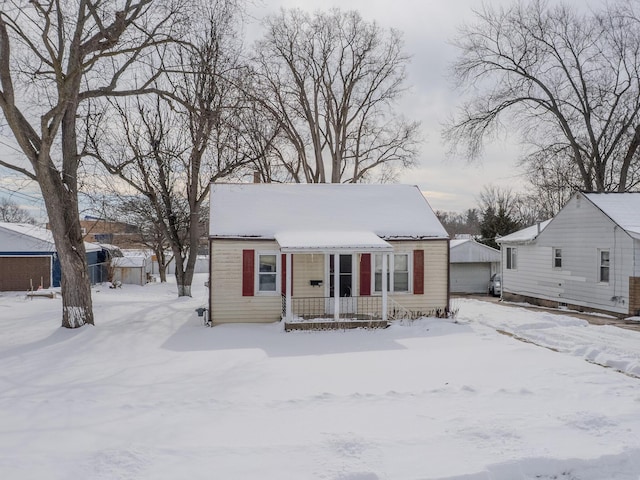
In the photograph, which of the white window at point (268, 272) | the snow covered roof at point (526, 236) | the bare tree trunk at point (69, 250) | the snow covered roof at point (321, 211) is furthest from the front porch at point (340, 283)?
the snow covered roof at point (526, 236)

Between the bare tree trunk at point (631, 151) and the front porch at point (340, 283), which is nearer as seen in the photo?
the front porch at point (340, 283)

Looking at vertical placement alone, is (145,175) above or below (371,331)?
above

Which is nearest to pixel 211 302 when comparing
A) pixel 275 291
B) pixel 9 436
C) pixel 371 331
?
pixel 275 291

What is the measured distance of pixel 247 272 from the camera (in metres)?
→ 14.2

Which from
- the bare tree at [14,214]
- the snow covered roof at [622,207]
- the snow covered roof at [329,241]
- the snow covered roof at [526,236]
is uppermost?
the bare tree at [14,214]

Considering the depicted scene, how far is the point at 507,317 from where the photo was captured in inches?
598

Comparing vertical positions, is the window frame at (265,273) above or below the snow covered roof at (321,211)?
below

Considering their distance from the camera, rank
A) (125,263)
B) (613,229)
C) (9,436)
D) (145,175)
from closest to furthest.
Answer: (9,436), (613,229), (145,175), (125,263)

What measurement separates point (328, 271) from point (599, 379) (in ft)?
26.6

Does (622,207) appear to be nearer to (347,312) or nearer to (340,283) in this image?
(340,283)

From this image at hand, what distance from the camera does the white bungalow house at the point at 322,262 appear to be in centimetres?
1398

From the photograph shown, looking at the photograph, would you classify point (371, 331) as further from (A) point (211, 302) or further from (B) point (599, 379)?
(B) point (599, 379)

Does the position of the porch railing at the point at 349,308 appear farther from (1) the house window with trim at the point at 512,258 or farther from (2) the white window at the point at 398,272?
(1) the house window with trim at the point at 512,258

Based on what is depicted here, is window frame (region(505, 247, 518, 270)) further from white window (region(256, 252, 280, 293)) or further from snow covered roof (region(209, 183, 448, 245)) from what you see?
white window (region(256, 252, 280, 293))
